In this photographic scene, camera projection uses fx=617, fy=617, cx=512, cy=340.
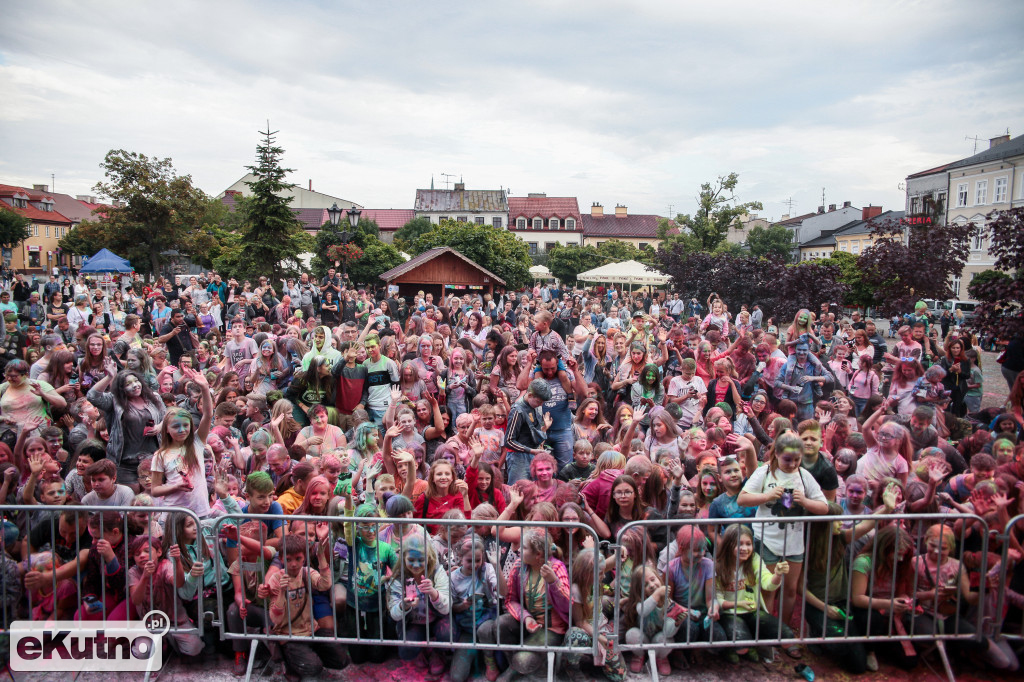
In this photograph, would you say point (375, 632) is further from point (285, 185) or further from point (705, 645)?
point (285, 185)

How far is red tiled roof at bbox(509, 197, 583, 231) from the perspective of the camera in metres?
73.4

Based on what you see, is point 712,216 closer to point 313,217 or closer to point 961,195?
point 961,195

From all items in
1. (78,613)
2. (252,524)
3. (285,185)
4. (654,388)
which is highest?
(285,185)

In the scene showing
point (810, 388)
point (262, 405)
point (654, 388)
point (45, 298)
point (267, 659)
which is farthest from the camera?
point (45, 298)

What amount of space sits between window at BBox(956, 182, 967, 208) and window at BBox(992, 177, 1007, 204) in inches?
108

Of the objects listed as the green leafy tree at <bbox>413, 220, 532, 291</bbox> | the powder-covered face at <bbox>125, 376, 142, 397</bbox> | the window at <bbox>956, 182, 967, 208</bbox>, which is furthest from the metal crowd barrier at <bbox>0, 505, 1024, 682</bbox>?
the window at <bbox>956, 182, 967, 208</bbox>

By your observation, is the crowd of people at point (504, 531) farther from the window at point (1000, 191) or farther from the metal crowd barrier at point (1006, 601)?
the window at point (1000, 191)

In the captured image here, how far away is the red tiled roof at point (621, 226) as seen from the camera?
244 ft

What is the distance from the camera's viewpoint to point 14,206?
59.2m

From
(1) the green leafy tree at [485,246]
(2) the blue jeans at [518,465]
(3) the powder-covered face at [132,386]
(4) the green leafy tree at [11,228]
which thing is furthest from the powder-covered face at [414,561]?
(4) the green leafy tree at [11,228]

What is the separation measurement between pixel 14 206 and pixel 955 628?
250 feet

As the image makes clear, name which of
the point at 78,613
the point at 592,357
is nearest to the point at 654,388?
the point at 592,357

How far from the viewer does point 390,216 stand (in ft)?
259

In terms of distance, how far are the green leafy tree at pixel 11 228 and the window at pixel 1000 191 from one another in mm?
A: 68148
